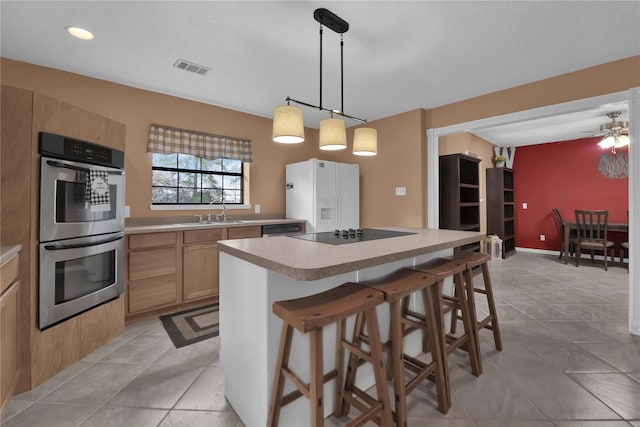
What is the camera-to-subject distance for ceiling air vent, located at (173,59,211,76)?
2570mm

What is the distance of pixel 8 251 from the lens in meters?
1.49

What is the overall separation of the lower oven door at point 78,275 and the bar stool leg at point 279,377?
165 centimetres

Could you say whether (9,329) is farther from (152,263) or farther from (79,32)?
(79,32)

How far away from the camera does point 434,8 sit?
1883 mm

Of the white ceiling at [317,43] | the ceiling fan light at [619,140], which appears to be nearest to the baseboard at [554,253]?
the ceiling fan light at [619,140]

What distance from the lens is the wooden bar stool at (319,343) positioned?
1.05m


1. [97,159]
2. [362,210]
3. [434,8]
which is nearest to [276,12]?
[434,8]

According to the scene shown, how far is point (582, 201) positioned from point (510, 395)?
5879mm

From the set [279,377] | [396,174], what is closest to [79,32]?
[279,377]

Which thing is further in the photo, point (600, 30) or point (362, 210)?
point (362, 210)

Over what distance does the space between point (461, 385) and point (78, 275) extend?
2689 millimetres

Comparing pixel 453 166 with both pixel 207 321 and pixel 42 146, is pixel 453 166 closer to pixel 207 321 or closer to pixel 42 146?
pixel 207 321

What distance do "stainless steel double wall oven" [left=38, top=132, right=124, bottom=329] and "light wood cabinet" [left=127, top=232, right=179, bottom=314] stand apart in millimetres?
199

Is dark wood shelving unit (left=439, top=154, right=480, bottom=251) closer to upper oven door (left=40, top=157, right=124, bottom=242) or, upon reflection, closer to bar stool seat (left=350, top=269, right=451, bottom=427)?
bar stool seat (left=350, top=269, right=451, bottom=427)
